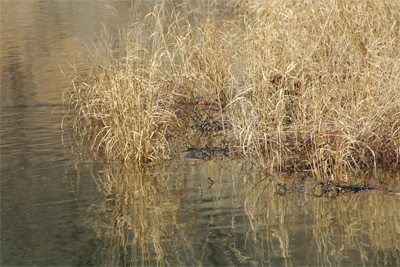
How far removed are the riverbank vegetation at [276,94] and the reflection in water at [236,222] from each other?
53 cm

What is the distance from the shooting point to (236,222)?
5.66 meters

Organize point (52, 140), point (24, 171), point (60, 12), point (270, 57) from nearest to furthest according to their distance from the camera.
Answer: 1. point (24, 171)
2. point (270, 57)
3. point (52, 140)
4. point (60, 12)

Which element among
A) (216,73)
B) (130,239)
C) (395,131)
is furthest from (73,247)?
(216,73)

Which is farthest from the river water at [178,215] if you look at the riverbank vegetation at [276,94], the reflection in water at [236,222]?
the riverbank vegetation at [276,94]

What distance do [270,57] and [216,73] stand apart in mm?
1292

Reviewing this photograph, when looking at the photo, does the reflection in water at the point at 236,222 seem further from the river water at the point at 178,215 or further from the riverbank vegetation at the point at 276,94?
the riverbank vegetation at the point at 276,94

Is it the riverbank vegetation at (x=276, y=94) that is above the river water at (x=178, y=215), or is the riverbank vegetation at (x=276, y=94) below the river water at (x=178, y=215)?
above

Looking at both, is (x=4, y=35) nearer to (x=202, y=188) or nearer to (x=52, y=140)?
(x=52, y=140)

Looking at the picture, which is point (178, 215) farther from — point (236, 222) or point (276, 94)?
point (276, 94)

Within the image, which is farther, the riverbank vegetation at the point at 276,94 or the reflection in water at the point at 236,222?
the riverbank vegetation at the point at 276,94

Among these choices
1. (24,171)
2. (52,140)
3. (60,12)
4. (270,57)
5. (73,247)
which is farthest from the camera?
(60,12)

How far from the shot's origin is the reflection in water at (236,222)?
16.1ft

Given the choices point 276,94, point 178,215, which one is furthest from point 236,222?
point 276,94

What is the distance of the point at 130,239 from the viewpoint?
5258mm
